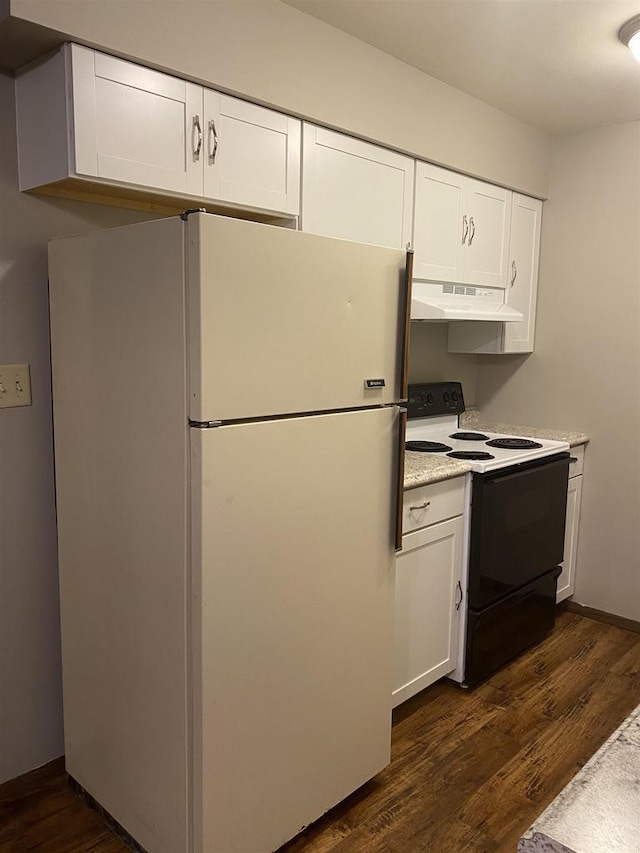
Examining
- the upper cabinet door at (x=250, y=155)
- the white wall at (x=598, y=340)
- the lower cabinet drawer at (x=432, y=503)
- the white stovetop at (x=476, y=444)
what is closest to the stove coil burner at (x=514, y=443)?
the white stovetop at (x=476, y=444)

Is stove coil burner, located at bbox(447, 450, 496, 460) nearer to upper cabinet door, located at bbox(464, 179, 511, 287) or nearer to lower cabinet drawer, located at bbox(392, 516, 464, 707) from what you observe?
lower cabinet drawer, located at bbox(392, 516, 464, 707)

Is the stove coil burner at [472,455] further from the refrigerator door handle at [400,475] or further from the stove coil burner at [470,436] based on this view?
the refrigerator door handle at [400,475]

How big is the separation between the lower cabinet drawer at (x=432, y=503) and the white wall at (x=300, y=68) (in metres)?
1.25

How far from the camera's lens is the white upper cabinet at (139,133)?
1.65m

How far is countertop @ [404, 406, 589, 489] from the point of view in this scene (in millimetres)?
2339

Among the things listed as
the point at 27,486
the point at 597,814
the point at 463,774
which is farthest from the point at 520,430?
the point at 597,814

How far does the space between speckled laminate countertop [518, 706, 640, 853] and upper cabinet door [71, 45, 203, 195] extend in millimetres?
1634

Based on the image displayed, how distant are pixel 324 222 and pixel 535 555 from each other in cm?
168

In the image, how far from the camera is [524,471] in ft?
9.10

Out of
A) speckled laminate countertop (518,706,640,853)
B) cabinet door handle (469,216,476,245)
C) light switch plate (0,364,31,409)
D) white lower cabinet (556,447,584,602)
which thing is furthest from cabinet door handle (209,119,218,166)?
white lower cabinet (556,447,584,602)

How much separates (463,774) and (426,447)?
4.13ft

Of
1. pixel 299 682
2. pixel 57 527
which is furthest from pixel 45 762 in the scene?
pixel 299 682

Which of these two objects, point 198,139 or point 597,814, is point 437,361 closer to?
point 198,139

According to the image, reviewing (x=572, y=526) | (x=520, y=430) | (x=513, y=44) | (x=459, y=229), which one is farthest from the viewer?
(x=520, y=430)
